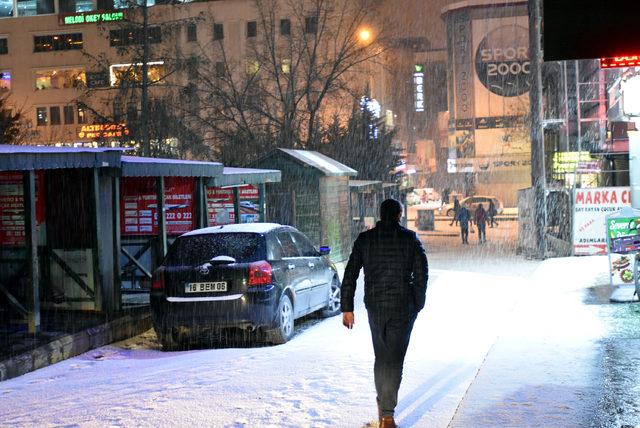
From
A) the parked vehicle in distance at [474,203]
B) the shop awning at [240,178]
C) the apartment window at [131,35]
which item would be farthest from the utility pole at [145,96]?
the parked vehicle in distance at [474,203]

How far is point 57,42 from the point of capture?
7794cm

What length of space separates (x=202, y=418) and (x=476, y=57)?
280ft

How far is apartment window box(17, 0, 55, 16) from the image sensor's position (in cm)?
7962

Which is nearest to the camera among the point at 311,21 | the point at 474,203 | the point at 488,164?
the point at 311,21

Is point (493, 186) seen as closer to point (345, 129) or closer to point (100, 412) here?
point (345, 129)

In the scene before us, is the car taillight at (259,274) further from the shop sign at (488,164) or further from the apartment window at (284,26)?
the shop sign at (488,164)

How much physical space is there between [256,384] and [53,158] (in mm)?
4241

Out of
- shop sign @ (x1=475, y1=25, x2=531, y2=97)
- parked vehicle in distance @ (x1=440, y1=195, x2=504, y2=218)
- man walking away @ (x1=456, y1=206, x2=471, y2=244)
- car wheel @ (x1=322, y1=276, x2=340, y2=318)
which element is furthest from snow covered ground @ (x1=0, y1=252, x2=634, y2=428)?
shop sign @ (x1=475, y1=25, x2=531, y2=97)

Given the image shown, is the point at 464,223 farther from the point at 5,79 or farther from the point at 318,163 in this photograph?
the point at 5,79

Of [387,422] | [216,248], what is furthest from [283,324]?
[387,422]

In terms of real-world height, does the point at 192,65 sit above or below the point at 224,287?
above

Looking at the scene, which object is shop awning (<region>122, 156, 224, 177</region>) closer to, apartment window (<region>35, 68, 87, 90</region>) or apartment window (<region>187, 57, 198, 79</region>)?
apartment window (<region>187, 57, 198, 79</region>)

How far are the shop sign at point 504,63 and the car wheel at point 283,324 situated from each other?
79120 mm

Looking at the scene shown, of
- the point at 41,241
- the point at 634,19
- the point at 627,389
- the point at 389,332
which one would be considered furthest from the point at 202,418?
the point at 41,241
